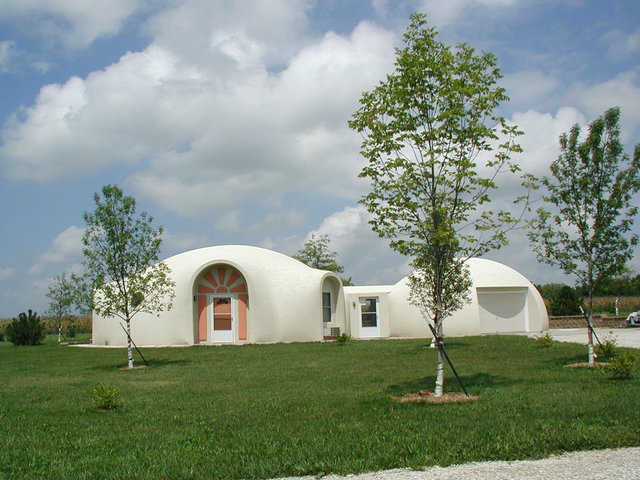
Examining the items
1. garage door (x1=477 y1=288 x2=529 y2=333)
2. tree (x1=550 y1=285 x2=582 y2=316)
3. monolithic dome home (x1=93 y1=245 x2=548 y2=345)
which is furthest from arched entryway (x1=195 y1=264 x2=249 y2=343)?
tree (x1=550 y1=285 x2=582 y2=316)

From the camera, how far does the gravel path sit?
5.12m

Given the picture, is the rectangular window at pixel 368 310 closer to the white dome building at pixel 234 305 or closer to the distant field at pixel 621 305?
the white dome building at pixel 234 305

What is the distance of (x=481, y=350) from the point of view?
18.0 meters

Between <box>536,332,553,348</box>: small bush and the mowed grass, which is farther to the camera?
<box>536,332,553,348</box>: small bush

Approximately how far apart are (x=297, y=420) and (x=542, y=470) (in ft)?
11.6

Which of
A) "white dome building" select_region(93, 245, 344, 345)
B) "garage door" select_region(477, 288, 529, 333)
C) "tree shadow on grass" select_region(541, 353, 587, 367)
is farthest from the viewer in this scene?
"garage door" select_region(477, 288, 529, 333)

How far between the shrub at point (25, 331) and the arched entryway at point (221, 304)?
10.5 m

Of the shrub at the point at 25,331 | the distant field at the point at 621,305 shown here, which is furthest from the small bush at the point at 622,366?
the distant field at the point at 621,305

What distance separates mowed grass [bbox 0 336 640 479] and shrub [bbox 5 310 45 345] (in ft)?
54.5

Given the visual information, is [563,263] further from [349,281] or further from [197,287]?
[349,281]

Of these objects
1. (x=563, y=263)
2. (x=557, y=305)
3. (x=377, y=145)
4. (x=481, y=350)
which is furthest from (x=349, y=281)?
(x=377, y=145)

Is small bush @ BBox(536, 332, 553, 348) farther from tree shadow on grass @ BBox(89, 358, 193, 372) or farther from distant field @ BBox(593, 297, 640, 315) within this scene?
distant field @ BBox(593, 297, 640, 315)

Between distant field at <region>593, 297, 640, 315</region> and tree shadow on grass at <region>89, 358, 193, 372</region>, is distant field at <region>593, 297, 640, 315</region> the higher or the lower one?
the higher one

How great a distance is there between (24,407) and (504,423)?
767cm
